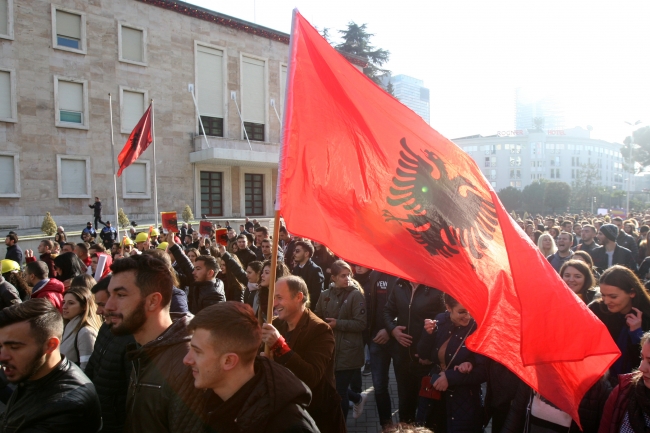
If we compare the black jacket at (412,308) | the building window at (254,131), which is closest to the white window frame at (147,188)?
the building window at (254,131)

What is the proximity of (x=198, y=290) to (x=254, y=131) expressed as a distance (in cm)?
2600

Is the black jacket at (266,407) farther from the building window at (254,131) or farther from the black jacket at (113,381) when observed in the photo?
the building window at (254,131)

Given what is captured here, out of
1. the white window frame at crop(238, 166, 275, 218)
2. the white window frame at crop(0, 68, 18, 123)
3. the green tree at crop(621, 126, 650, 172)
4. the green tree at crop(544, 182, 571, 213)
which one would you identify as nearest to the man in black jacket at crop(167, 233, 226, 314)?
the white window frame at crop(0, 68, 18, 123)

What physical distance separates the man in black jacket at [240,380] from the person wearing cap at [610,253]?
7887 millimetres

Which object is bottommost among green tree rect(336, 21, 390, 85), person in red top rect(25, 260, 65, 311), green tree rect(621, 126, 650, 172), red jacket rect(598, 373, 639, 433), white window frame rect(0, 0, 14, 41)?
red jacket rect(598, 373, 639, 433)

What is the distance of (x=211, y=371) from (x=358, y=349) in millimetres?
3002

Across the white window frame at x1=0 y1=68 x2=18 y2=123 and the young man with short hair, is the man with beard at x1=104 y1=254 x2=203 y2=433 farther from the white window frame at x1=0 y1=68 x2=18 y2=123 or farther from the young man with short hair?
the white window frame at x1=0 y1=68 x2=18 y2=123

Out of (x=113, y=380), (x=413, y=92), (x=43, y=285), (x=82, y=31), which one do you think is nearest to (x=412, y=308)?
(x=113, y=380)

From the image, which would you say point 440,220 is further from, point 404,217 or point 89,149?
point 89,149

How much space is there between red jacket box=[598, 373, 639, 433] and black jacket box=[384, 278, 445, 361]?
1.98 m

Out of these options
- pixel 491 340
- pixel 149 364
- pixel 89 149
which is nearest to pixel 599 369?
pixel 491 340

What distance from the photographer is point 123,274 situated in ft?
9.32

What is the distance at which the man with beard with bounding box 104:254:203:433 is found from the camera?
2.33 meters

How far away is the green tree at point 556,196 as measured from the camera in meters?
58.8
